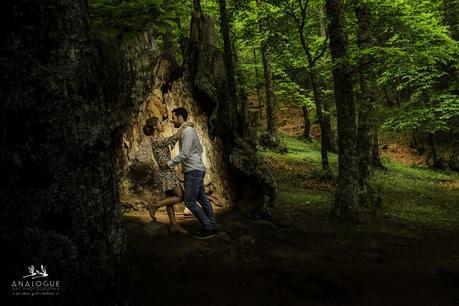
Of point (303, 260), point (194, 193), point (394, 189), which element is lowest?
point (394, 189)

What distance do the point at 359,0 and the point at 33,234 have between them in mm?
13046

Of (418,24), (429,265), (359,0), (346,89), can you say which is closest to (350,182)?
(346,89)

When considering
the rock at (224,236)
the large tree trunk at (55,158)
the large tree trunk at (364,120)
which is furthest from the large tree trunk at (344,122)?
the large tree trunk at (55,158)

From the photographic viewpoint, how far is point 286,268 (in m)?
6.50

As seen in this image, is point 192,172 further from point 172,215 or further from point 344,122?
point 344,122

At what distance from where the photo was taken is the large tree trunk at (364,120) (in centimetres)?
1230

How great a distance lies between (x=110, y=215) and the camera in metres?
2.03

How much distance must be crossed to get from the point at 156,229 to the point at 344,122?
587 cm

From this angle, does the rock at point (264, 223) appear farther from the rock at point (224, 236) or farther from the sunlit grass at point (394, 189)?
the sunlit grass at point (394, 189)

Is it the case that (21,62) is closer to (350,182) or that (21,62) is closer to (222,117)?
(222,117)

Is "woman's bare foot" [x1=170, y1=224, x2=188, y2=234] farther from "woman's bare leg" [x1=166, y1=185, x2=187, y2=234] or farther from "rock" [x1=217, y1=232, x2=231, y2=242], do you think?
"rock" [x1=217, y1=232, x2=231, y2=242]

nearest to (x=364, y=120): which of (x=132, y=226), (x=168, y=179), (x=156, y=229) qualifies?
(x=168, y=179)

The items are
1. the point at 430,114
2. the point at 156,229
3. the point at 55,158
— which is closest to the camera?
the point at 55,158

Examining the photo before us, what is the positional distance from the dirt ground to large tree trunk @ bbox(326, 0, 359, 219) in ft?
4.21
